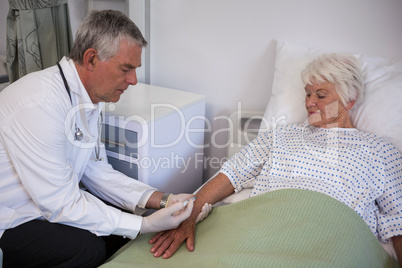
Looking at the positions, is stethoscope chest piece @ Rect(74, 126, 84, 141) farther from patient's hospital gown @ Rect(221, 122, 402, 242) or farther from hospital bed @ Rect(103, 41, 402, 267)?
patient's hospital gown @ Rect(221, 122, 402, 242)

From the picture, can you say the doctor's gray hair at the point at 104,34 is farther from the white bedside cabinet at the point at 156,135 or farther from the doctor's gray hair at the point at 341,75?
the doctor's gray hair at the point at 341,75

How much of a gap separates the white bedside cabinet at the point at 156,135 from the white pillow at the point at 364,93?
0.42 m

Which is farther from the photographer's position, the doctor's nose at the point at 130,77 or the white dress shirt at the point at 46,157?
the doctor's nose at the point at 130,77

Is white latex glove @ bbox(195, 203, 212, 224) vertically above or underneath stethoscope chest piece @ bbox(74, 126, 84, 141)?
underneath

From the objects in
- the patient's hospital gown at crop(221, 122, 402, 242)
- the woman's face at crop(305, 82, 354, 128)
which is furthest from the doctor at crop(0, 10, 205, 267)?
the woman's face at crop(305, 82, 354, 128)

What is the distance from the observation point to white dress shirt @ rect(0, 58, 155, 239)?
3.88ft

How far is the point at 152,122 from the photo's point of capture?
66.3 inches

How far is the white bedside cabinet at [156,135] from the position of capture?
1.70m

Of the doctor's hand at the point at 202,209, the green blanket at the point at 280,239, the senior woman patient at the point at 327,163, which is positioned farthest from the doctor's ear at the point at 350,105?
the doctor's hand at the point at 202,209

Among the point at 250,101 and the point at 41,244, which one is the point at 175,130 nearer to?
the point at 250,101

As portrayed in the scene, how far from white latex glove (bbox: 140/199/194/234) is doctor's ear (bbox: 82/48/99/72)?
0.54 metres

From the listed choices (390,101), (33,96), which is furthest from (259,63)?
(33,96)

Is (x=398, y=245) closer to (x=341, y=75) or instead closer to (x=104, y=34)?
(x=341, y=75)

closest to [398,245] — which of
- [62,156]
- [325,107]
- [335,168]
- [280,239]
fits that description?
[335,168]
